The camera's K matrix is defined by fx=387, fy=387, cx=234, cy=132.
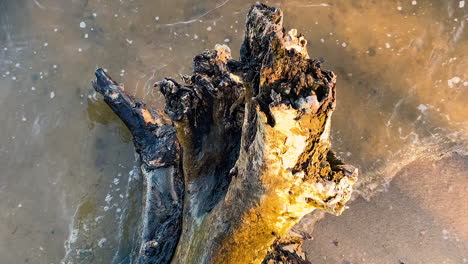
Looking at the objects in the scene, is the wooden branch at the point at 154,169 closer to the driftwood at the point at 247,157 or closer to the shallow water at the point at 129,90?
the driftwood at the point at 247,157

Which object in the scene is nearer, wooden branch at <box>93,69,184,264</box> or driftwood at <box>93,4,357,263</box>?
driftwood at <box>93,4,357,263</box>

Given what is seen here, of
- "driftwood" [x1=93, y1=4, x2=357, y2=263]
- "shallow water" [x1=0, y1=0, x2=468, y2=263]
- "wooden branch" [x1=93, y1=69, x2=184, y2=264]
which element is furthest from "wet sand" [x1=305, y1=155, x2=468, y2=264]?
"wooden branch" [x1=93, y1=69, x2=184, y2=264]

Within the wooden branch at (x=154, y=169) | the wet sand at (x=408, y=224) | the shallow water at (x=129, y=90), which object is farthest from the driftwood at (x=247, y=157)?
the wet sand at (x=408, y=224)

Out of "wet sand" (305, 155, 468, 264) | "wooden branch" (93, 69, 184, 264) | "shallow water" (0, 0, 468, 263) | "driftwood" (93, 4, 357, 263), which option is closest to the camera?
"driftwood" (93, 4, 357, 263)

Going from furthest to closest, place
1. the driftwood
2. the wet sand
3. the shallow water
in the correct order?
the shallow water, the wet sand, the driftwood

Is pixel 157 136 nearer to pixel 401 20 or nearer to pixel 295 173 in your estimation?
pixel 295 173

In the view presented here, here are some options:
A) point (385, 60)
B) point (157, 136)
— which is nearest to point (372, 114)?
point (385, 60)

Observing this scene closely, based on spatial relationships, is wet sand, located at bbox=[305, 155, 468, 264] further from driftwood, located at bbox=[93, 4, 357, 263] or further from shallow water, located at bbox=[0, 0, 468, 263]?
driftwood, located at bbox=[93, 4, 357, 263]

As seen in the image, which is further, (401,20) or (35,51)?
(35,51)
